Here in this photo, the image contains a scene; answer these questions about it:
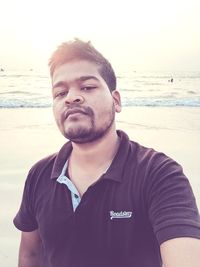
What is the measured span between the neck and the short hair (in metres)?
0.33

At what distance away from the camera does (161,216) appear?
1.83 meters

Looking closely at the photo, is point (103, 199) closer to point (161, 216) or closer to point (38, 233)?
point (161, 216)

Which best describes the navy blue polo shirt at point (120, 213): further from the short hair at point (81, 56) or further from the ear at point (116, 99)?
the short hair at point (81, 56)

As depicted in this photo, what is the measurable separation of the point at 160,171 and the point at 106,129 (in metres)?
0.43

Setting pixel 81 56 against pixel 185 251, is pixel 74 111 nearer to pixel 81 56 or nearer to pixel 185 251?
pixel 81 56

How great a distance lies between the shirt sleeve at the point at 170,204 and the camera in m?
1.75

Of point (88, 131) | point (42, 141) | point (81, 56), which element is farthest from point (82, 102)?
point (42, 141)

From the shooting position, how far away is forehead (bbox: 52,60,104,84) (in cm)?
230

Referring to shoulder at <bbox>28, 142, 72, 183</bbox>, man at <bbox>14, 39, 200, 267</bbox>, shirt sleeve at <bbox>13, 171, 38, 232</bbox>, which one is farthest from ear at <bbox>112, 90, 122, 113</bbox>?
shirt sleeve at <bbox>13, 171, 38, 232</bbox>

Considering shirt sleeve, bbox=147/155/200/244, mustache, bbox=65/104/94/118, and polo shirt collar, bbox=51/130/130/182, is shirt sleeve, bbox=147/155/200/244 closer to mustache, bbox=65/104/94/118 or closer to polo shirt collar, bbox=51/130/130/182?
polo shirt collar, bbox=51/130/130/182

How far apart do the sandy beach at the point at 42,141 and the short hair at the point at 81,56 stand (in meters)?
2.18

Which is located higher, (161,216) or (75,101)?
(75,101)

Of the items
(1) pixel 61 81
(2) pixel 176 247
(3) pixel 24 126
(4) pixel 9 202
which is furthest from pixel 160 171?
(3) pixel 24 126

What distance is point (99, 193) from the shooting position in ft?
6.89
